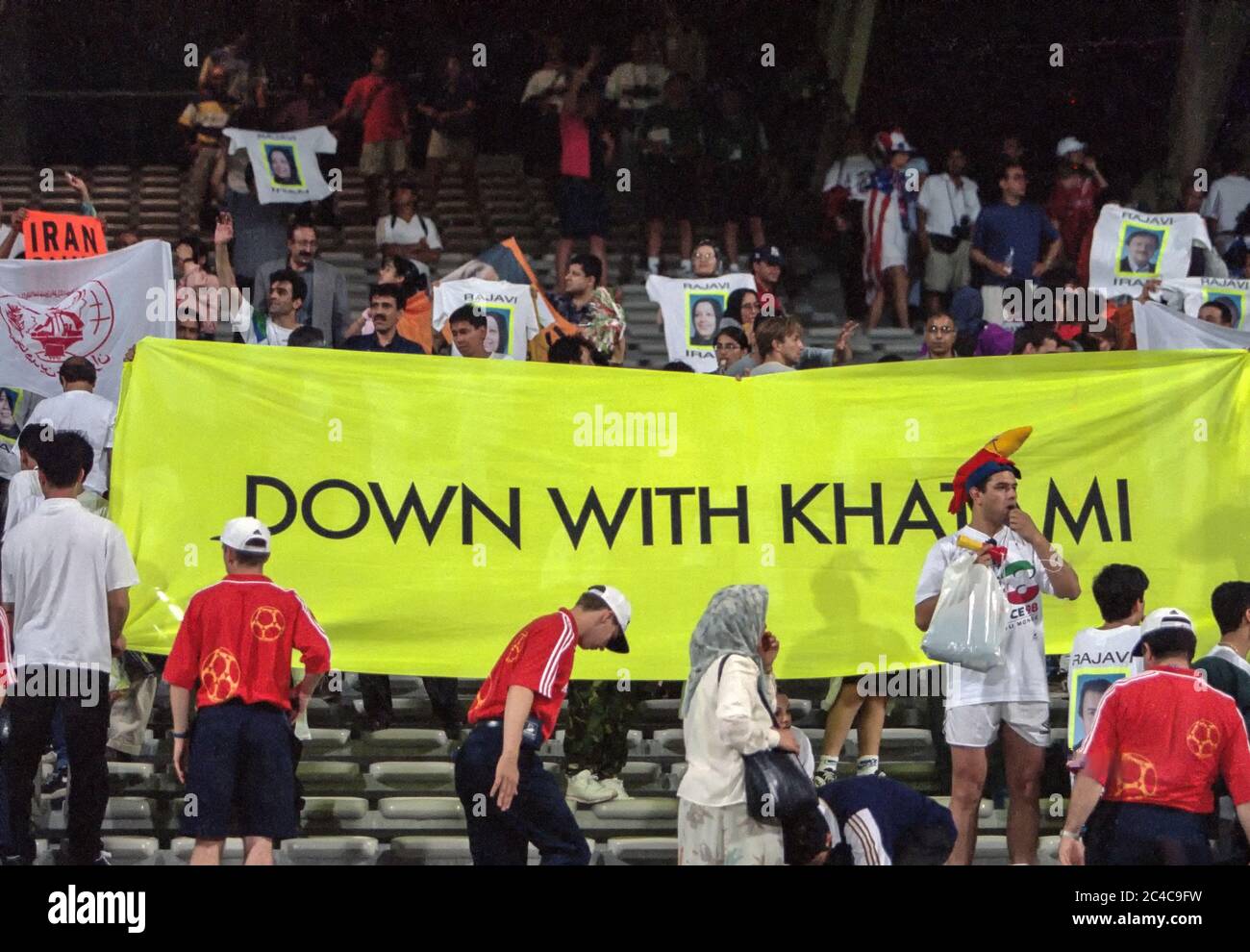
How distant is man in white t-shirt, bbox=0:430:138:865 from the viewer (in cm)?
926

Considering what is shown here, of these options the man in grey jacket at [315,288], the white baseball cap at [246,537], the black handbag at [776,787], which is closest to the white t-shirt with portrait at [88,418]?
the white baseball cap at [246,537]

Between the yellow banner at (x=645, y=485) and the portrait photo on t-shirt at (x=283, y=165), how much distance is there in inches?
197

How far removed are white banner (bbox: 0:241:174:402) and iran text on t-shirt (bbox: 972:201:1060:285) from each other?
19.3 feet

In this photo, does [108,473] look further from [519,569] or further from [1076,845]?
[1076,845]

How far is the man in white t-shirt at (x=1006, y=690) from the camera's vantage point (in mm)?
9297

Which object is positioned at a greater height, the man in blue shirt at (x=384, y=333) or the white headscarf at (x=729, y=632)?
the man in blue shirt at (x=384, y=333)

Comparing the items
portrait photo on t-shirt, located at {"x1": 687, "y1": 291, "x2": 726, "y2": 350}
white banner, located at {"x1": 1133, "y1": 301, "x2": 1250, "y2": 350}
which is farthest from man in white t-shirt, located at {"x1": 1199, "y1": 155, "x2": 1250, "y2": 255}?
portrait photo on t-shirt, located at {"x1": 687, "y1": 291, "x2": 726, "y2": 350}

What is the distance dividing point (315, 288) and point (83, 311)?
1.37 meters

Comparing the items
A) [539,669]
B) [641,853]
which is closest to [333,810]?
[641,853]

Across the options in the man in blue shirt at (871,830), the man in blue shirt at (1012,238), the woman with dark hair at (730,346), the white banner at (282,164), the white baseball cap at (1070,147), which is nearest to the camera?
the man in blue shirt at (871,830)

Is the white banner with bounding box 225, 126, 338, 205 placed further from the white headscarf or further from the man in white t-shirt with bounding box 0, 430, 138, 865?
the white headscarf

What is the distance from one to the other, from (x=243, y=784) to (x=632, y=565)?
230 centimetres

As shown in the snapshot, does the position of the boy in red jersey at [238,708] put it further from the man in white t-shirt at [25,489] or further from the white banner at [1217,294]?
the white banner at [1217,294]

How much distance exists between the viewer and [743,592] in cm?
848
